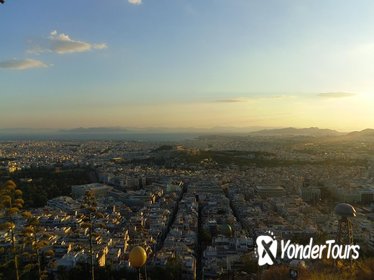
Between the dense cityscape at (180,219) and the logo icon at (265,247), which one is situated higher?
the logo icon at (265,247)

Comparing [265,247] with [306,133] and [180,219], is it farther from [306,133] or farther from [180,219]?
[306,133]

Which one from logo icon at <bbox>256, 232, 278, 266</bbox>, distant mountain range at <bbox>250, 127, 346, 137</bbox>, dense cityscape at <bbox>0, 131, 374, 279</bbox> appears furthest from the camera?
distant mountain range at <bbox>250, 127, 346, 137</bbox>

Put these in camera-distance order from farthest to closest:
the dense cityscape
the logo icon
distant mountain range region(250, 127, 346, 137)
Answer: distant mountain range region(250, 127, 346, 137), the dense cityscape, the logo icon

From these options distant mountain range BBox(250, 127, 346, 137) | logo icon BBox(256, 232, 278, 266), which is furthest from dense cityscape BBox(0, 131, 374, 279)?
distant mountain range BBox(250, 127, 346, 137)

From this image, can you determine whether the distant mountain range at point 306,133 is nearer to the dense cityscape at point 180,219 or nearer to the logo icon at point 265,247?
the dense cityscape at point 180,219

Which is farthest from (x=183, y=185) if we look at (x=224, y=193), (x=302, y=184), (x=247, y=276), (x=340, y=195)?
(x=247, y=276)

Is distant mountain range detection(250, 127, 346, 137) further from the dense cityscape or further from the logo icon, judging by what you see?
the logo icon

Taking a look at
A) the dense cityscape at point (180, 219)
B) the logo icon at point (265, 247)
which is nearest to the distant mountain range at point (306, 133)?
the dense cityscape at point (180, 219)

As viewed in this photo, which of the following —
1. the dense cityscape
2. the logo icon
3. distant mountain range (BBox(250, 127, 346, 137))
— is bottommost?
distant mountain range (BBox(250, 127, 346, 137))

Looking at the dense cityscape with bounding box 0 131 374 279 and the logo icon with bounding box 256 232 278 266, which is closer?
the logo icon with bounding box 256 232 278 266

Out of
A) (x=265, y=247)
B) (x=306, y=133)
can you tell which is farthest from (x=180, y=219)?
(x=306, y=133)
